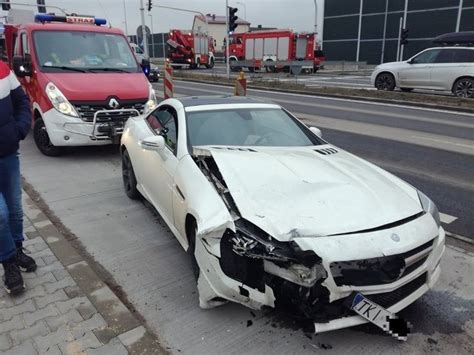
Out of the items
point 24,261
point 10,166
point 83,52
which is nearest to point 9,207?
point 10,166

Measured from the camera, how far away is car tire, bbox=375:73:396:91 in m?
18.0

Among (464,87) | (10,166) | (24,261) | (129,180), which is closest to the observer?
(10,166)

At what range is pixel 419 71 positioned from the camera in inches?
656

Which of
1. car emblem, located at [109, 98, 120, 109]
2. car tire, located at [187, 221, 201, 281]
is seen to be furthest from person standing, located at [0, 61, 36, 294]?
car emblem, located at [109, 98, 120, 109]

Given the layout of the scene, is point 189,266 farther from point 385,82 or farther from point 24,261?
point 385,82

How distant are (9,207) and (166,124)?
177 centimetres

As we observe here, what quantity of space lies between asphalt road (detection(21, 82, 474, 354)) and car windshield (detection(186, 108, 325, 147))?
1.10 m

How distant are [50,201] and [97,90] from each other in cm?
238

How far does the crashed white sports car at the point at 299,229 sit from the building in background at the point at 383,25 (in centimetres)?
4653

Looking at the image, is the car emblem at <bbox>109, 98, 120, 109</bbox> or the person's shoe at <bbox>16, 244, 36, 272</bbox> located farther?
the car emblem at <bbox>109, 98, 120, 109</bbox>

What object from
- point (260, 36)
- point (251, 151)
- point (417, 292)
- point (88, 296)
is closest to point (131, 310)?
point (88, 296)

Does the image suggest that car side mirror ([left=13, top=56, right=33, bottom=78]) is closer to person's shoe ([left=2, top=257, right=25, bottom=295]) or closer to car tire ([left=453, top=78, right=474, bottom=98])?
person's shoe ([left=2, top=257, right=25, bottom=295])

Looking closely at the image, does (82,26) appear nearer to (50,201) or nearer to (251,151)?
(50,201)

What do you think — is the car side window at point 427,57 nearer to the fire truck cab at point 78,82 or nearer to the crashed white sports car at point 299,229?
the fire truck cab at point 78,82
